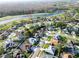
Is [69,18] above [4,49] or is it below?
above

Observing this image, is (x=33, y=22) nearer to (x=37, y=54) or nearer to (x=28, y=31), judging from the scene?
(x=28, y=31)

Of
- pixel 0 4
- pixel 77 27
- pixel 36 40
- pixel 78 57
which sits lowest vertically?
pixel 78 57

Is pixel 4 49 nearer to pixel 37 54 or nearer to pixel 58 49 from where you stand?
pixel 37 54

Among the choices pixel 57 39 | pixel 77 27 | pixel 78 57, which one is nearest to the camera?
pixel 78 57

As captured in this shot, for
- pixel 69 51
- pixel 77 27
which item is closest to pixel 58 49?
pixel 69 51

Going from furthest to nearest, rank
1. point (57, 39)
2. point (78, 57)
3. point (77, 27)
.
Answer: point (77, 27) → point (57, 39) → point (78, 57)

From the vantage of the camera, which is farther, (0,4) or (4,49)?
(0,4)
